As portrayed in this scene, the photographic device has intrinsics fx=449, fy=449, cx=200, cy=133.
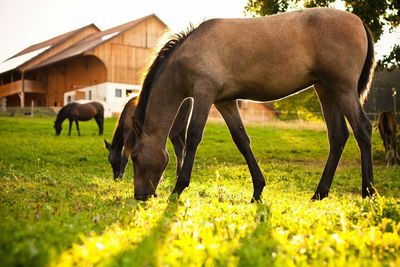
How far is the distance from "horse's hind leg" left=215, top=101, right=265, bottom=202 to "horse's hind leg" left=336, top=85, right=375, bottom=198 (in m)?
1.38

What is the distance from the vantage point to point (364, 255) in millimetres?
2959

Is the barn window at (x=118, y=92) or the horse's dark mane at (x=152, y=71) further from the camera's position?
the barn window at (x=118, y=92)

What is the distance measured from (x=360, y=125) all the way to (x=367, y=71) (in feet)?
3.17

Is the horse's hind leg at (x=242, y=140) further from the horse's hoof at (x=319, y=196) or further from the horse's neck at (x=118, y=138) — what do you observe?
the horse's neck at (x=118, y=138)

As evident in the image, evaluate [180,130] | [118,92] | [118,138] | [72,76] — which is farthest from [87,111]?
[180,130]

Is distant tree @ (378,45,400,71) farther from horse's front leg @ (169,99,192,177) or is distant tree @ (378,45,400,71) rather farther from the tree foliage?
horse's front leg @ (169,99,192,177)

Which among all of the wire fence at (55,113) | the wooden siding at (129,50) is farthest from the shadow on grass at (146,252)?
the wooden siding at (129,50)

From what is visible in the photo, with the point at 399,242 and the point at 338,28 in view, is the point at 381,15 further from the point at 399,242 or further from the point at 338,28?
the point at 399,242

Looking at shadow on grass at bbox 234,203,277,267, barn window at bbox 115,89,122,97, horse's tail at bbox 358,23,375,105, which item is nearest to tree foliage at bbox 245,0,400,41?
horse's tail at bbox 358,23,375,105

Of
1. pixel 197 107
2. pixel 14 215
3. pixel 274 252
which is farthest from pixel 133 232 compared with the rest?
pixel 197 107

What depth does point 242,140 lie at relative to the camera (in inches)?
249

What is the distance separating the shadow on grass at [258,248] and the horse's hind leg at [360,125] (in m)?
2.84

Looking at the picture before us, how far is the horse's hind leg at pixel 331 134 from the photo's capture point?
6582mm

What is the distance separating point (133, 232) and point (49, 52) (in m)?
47.9
